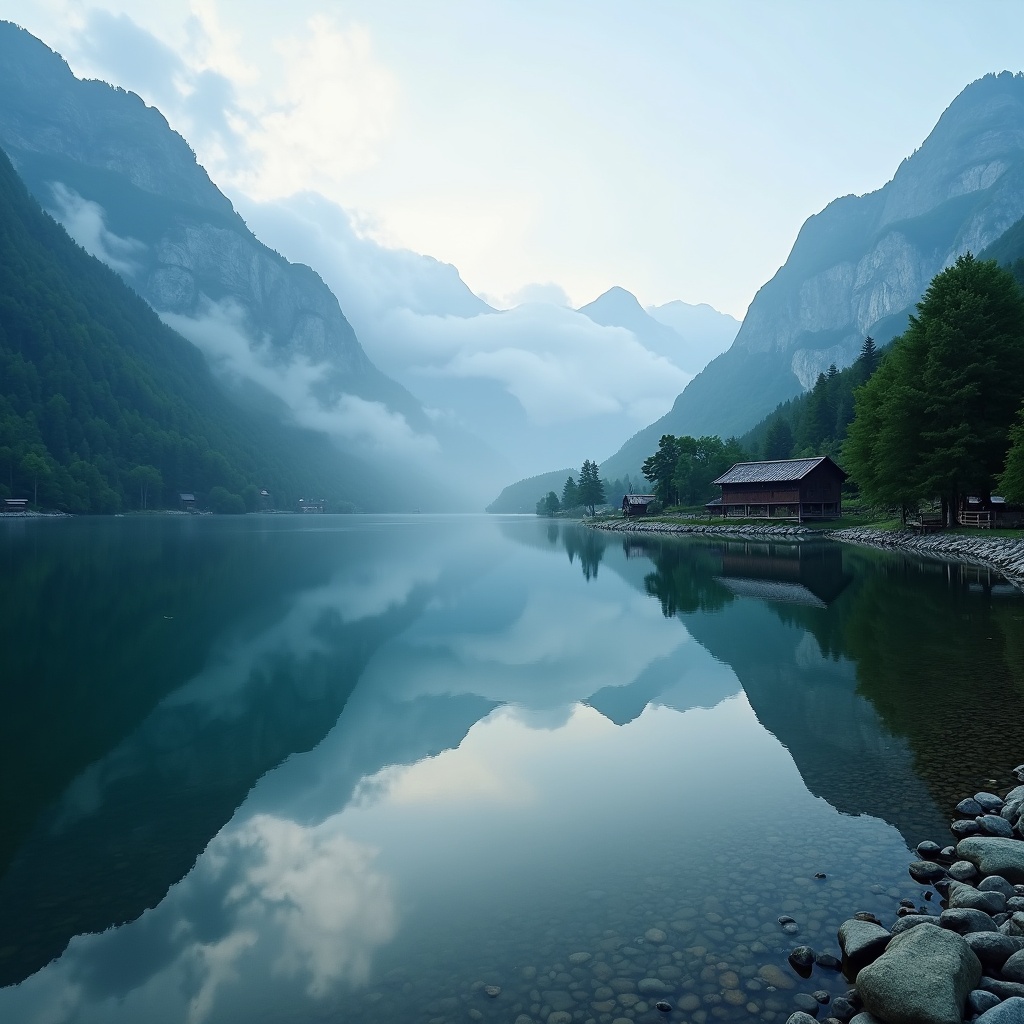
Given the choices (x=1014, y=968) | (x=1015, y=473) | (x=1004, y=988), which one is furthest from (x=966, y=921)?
(x=1015, y=473)

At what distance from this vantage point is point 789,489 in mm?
96688

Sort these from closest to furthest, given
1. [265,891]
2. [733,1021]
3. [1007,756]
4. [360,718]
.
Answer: [733,1021] < [265,891] < [1007,756] < [360,718]

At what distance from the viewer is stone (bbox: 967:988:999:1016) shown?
6359mm

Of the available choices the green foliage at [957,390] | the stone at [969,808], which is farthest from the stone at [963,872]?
Result: the green foliage at [957,390]

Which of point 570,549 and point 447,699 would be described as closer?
point 447,699

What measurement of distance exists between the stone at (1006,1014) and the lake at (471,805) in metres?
1.65

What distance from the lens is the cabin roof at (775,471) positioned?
3725 inches

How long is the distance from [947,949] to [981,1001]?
0.45 metres

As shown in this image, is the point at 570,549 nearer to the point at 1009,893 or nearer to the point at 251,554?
the point at 251,554

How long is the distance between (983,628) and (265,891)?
26.0 m

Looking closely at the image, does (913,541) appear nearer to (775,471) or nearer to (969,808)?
(775,471)

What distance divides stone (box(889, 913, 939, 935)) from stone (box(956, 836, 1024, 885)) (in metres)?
1.83

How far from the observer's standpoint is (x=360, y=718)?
717 inches

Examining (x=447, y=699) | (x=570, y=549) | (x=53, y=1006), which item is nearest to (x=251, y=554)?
(x=570, y=549)
